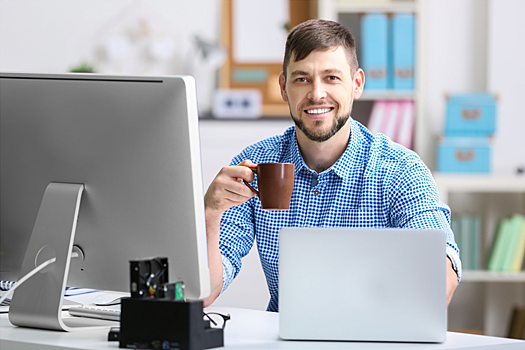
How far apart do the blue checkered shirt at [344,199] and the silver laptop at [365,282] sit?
56 centimetres

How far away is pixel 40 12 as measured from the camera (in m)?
3.46

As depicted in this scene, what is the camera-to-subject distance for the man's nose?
181 centimetres

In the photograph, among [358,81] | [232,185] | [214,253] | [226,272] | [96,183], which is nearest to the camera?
[96,183]

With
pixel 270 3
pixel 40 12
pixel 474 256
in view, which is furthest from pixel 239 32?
pixel 474 256

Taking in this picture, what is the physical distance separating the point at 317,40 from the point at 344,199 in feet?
1.42

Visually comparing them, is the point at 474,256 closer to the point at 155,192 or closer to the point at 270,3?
the point at 270,3

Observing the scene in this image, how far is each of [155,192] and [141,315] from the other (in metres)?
0.21

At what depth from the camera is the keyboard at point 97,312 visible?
1369mm

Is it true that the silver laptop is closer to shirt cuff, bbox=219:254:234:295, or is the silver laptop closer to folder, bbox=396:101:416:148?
shirt cuff, bbox=219:254:234:295

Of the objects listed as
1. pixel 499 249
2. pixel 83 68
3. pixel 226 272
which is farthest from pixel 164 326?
pixel 499 249

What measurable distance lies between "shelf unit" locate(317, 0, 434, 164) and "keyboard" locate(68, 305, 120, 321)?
214 centimetres

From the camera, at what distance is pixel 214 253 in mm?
1595

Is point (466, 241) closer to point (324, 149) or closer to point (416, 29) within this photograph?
point (416, 29)

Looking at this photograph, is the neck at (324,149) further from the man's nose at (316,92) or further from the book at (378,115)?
the book at (378,115)
